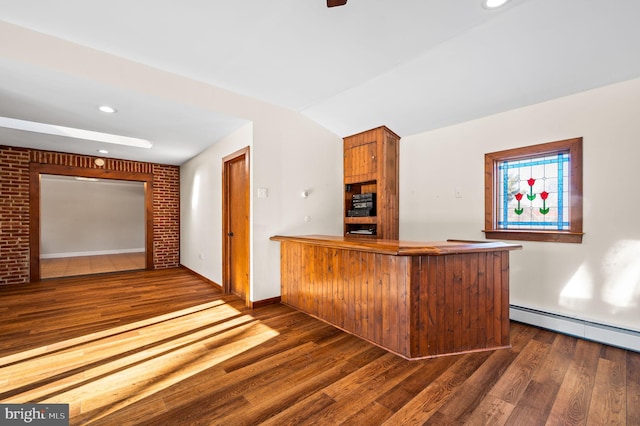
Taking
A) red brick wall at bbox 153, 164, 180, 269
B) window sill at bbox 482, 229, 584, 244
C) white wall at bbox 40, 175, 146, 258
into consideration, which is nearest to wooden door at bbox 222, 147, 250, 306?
red brick wall at bbox 153, 164, 180, 269

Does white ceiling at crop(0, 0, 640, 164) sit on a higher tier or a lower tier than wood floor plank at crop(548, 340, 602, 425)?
higher

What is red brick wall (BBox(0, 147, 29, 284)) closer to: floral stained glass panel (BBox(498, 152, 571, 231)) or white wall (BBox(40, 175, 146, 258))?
white wall (BBox(40, 175, 146, 258))

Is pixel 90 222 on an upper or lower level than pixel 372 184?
lower

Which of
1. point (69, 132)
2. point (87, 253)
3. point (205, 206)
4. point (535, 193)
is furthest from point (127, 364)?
point (87, 253)

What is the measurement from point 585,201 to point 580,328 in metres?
1.19

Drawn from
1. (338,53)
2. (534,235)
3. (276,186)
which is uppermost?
(338,53)

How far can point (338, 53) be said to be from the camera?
2416mm

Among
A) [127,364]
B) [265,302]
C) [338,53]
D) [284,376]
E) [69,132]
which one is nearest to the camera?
[284,376]

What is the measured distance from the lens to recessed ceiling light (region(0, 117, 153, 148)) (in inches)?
142

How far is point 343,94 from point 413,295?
230cm

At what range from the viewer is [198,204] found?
5070 mm

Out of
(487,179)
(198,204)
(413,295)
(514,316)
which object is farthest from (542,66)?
(198,204)

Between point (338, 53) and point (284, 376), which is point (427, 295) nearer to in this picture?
point (284, 376)

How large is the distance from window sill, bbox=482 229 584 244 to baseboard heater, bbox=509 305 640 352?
0.75 metres
